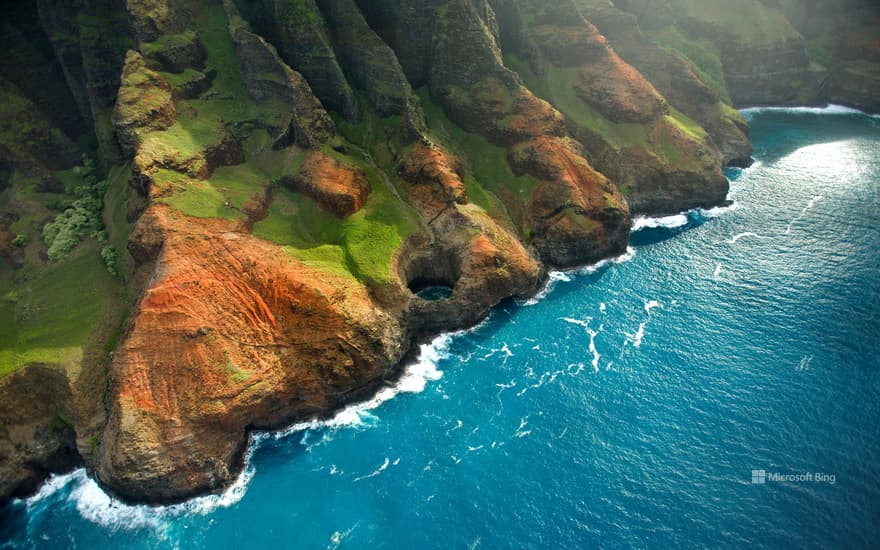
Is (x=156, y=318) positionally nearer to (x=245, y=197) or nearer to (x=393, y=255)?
(x=245, y=197)

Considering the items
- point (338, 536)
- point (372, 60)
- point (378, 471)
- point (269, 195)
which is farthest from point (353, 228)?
point (338, 536)

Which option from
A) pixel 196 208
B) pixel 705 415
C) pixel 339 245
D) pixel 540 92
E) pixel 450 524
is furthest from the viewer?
pixel 540 92

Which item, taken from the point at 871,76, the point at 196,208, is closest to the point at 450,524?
the point at 196,208

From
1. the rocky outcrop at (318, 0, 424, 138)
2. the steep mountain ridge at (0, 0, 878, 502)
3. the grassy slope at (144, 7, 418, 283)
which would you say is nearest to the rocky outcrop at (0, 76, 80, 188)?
the steep mountain ridge at (0, 0, 878, 502)

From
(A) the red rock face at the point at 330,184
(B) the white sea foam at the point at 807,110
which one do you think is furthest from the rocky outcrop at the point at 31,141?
(B) the white sea foam at the point at 807,110

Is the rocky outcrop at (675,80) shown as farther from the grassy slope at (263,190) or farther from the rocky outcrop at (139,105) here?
the rocky outcrop at (139,105)

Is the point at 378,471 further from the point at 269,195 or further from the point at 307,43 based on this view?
the point at 307,43
